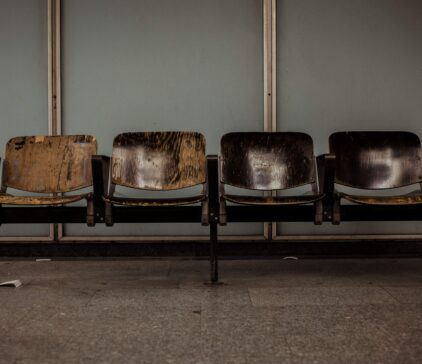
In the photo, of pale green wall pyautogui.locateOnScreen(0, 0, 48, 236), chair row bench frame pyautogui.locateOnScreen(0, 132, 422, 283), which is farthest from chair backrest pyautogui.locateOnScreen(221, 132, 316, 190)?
pale green wall pyautogui.locateOnScreen(0, 0, 48, 236)

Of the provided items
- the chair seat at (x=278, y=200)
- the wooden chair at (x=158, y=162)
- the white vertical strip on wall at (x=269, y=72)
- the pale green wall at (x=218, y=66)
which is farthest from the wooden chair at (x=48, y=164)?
the white vertical strip on wall at (x=269, y=72)

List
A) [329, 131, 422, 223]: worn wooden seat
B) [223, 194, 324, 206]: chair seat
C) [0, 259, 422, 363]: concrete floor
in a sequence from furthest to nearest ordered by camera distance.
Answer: [329, 131, 422, 223]: worn wooden seat → [223, 194, 324, 206]: chair seat → [0, 259, 422, 363]: concrete floor

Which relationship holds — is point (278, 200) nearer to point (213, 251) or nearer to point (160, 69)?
point (213, 251)

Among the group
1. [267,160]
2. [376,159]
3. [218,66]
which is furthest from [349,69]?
[267,160]

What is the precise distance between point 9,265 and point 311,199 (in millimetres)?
2061

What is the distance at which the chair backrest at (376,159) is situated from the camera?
10.2 ft

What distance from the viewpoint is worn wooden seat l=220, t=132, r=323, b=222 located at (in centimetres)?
302

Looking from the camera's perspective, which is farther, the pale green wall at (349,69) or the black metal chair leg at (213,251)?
the pale green wall at (349,69)

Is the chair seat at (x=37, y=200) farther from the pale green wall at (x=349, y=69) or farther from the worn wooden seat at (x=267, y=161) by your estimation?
the pale green wall at (x=349, y=69)

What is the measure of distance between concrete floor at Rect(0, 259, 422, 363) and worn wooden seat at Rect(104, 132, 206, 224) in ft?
1.86

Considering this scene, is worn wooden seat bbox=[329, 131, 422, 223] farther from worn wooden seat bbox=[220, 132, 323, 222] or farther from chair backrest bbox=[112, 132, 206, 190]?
chair backrest bbox=[112, 132, 206, 190]

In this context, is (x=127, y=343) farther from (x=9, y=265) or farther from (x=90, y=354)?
(x=9, y=265)

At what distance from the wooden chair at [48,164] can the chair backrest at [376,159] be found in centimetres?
157

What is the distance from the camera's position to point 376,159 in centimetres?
315
